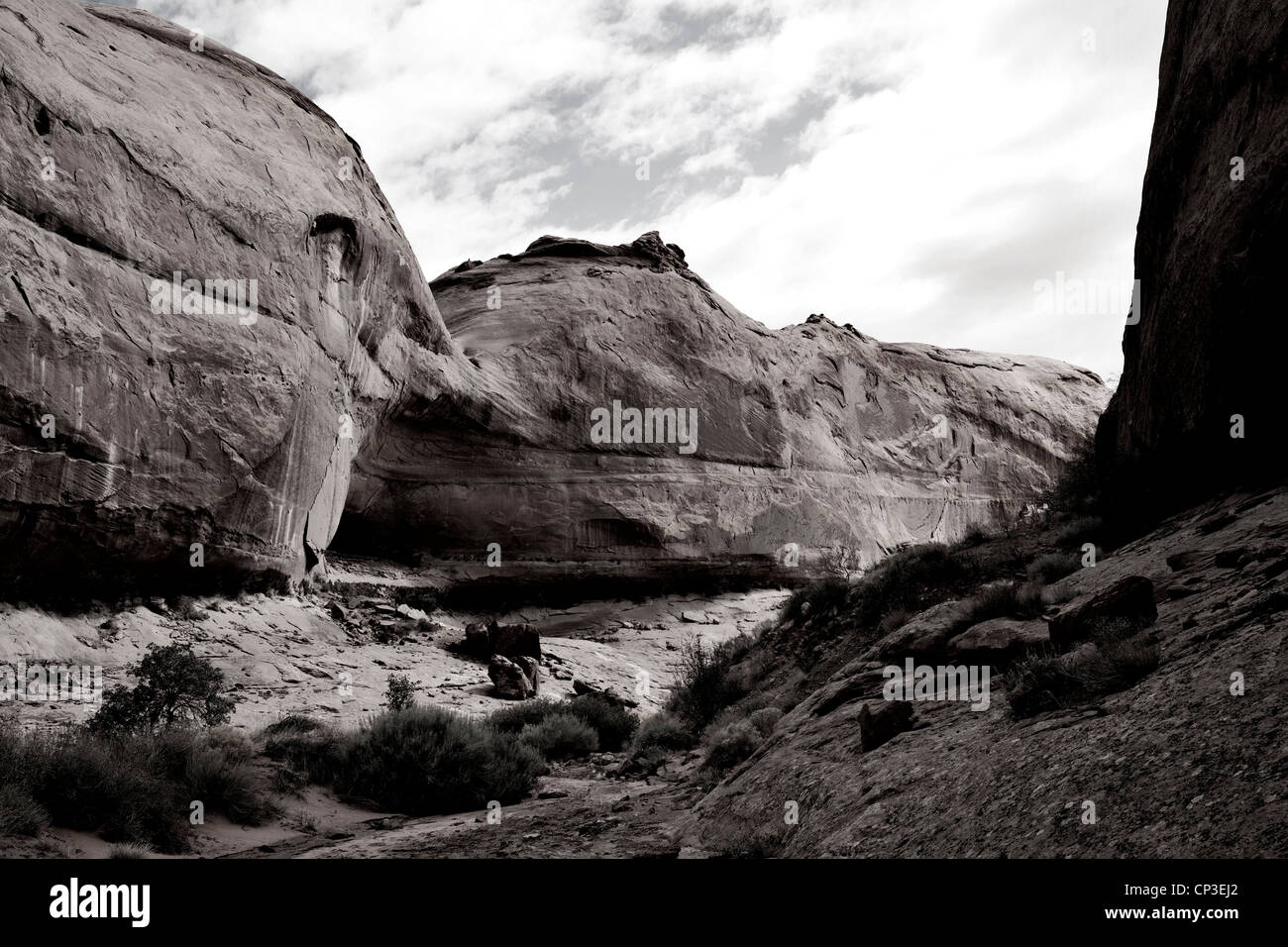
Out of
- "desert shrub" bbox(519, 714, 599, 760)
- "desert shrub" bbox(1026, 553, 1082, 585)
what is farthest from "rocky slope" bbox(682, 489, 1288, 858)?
"desert shrub" bbox(519, 714, 599, 760)

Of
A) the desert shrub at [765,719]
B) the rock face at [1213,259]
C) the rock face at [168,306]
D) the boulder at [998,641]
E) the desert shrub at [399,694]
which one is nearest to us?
the boulder at [998,641]

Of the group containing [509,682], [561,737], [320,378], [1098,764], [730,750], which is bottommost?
[561,737]

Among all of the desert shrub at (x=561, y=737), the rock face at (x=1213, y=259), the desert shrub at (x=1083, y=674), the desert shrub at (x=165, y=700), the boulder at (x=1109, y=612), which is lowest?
the desert shrub at (x=561, y=737)

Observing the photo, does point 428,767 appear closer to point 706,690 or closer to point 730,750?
point 730,750

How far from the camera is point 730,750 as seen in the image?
8141 millimetres

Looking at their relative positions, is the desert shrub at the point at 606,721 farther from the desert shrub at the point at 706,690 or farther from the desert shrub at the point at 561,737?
the desert shrub at the point at 706,690

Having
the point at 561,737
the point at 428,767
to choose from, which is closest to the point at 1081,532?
the point at 561,737

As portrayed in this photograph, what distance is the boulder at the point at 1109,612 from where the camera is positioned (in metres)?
5.55

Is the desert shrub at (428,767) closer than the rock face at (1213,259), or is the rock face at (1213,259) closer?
the rock face at (1213,259)

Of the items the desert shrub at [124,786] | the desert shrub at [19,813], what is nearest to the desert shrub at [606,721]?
→ the desert shrub at [124,786]

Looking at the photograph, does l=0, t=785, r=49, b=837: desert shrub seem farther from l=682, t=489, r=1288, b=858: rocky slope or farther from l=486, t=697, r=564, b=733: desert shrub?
l=486, t=697, r=564, b=733: desert shrub

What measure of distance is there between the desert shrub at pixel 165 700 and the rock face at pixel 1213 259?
10.5m

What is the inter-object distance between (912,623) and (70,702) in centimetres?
933

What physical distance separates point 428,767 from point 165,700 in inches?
125
